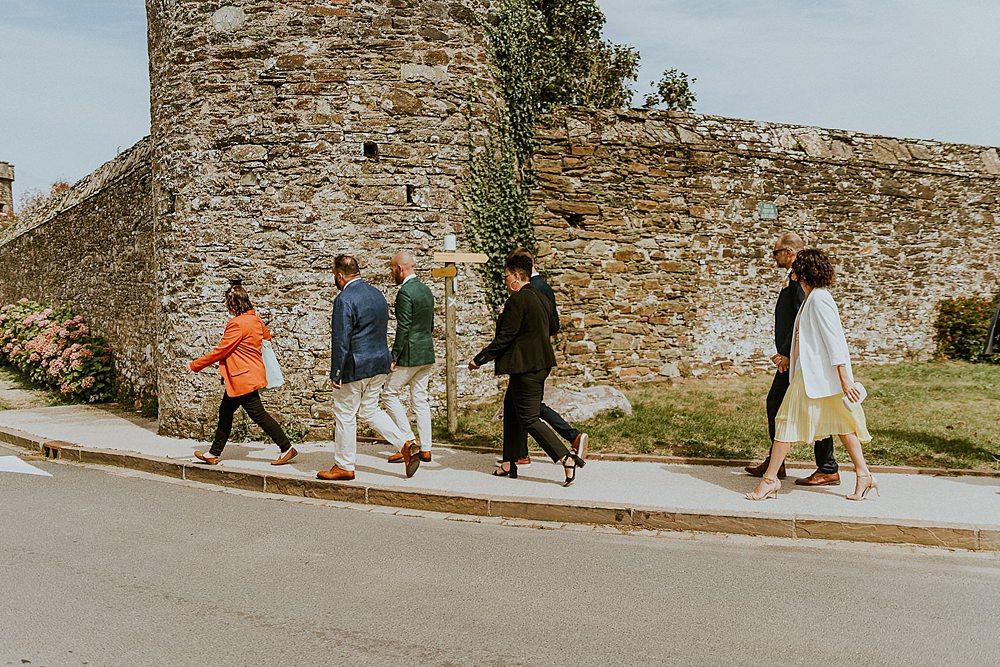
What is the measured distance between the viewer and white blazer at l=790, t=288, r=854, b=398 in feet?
19.1

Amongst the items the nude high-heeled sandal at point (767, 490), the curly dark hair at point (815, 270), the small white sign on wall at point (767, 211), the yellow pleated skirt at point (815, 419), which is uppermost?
the small white sign on wall at point (767, 211)

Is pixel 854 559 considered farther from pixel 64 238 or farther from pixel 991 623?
pixel 64 238

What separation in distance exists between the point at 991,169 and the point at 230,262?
14.0 metres

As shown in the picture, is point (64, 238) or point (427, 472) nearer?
point (427, 472)

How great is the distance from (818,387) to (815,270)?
878 mm

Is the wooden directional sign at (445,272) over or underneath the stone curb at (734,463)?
over

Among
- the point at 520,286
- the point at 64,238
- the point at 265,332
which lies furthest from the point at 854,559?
the point at 64,238

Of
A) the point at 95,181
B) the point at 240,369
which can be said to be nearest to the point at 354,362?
the point at 240,369

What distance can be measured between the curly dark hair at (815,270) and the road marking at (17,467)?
7.01 meters

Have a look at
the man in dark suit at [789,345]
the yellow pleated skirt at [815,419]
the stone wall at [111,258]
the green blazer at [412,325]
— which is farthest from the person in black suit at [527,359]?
the stone wall at [111,258]

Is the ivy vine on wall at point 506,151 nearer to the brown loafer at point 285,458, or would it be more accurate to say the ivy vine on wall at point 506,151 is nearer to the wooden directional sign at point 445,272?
the wooden directional sign at point 445,272

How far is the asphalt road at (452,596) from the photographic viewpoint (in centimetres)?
360

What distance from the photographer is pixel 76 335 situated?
44.8 feet

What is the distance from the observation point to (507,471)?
22.9ft
